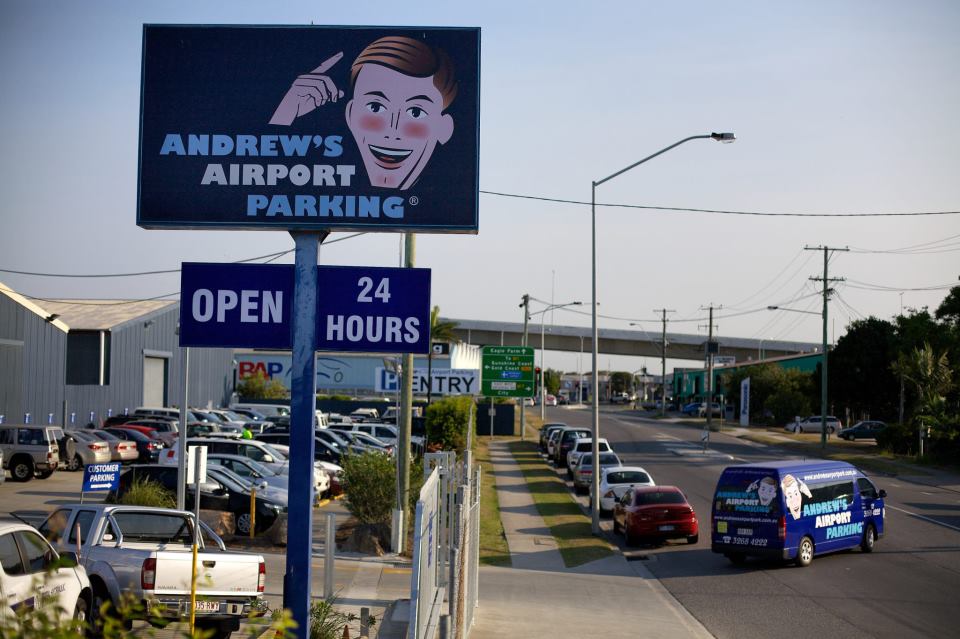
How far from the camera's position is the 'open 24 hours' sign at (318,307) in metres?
9.77

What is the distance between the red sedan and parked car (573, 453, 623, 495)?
9848 mm

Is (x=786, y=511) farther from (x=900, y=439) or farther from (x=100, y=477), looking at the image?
A: (x=900, y=439)

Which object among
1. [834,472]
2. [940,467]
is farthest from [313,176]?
[940,467]

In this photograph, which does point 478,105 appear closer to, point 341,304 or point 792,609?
point 341,304

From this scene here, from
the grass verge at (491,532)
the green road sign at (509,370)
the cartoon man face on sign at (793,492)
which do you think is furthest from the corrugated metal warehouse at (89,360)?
the cartoon man face on sign at (793,492)

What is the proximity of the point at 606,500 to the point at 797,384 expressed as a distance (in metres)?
60.7

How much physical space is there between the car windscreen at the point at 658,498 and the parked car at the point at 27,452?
1926 centimetres

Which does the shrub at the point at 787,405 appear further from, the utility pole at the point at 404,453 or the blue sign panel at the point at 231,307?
the blue sign panel at the point at 231,307

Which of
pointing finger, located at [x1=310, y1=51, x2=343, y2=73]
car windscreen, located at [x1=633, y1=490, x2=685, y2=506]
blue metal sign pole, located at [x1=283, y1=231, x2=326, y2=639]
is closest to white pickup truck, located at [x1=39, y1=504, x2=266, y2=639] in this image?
blue metal sign pole, located at [x1=283, y1=231, x2=326, y2=639]

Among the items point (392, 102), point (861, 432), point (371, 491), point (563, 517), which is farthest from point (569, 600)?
point (861, 432)

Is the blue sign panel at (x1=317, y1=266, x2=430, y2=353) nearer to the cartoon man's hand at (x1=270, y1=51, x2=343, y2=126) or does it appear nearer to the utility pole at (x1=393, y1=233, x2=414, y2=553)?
the cartoon man's hand at (x1=270, y1=51, x2=343, y2=126)

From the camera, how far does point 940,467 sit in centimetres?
4828

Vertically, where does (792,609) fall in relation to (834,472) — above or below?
below

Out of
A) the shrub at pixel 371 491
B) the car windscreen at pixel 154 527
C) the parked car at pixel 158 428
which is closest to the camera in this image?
the car windscreen at pixel 154 527
